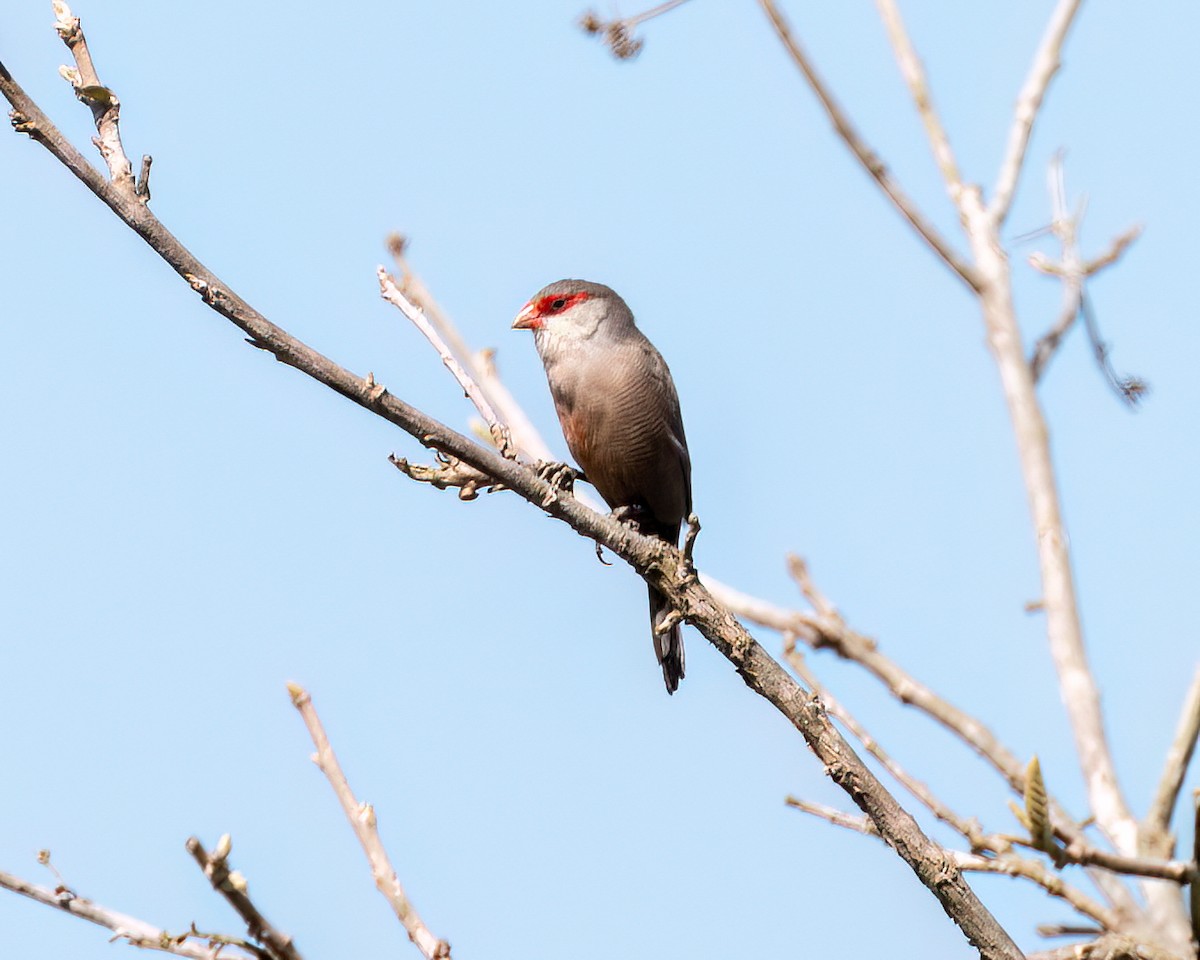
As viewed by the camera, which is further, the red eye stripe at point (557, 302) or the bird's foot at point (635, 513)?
the red eye stripe at point (557, 302)

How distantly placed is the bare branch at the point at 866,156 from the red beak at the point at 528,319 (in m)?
2.47

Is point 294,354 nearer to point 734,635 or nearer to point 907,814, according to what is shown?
point 734,635

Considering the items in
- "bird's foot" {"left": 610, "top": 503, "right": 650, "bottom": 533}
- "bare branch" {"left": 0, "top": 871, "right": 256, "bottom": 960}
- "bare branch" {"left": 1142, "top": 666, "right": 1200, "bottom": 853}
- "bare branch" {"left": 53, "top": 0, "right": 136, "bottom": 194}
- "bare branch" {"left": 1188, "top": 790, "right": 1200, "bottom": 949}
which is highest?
"bird's foot" {"left": 610, "top": 503, "right": 650, "bottom": 533}

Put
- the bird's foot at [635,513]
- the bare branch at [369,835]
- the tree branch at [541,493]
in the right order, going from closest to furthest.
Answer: the bare branch at [369,835] → the tree branch at [541,493] → the bird's foot at [635,513]

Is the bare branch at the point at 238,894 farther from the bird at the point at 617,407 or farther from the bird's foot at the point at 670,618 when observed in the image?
the bird at the point at 617,407

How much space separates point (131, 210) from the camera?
3.01m

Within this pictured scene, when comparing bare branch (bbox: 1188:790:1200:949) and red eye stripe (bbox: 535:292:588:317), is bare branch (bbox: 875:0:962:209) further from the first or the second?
bare branch (bbox: 1188:790:1200:949)

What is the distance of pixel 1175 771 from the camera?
10.8 ft

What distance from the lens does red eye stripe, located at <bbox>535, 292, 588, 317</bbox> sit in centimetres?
722

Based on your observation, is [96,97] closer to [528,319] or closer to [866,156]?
[866,156]

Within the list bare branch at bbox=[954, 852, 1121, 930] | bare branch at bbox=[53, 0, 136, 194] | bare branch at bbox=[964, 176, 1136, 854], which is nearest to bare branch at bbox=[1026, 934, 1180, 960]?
bare branch at bbox=[954, 852, 1121, 930]

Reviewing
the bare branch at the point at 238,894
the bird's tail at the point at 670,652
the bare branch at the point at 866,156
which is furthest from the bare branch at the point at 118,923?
the bird's tail at the point at 670,652

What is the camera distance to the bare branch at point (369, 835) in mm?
2254

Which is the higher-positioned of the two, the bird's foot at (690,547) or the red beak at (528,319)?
the red beak at (528,319)
